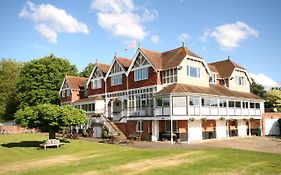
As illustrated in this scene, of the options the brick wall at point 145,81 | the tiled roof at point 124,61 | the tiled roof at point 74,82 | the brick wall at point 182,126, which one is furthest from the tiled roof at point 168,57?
the tiled roof at point 74,82

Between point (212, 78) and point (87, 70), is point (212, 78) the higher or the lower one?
Answer: the lower one

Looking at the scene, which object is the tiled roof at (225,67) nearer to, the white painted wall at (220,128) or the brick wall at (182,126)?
the white painted wall at (220,128)

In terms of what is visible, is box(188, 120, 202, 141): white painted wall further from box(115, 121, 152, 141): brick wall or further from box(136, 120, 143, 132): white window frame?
box(136, 120, 143, 132): white window frame

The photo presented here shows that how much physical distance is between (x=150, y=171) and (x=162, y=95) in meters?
17.0

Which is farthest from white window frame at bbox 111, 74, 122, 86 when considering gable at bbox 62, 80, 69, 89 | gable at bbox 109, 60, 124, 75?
gable at bbox 62, 80, 69, 89

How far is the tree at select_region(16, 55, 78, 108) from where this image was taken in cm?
5400

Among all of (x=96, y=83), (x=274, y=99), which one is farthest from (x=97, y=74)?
(x=274, y=99)

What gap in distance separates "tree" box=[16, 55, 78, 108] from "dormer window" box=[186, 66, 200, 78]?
29.8m

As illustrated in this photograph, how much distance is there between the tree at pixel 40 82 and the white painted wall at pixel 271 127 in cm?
3629

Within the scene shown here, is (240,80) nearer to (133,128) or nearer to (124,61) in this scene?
(124,61)

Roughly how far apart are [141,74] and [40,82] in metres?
25.1

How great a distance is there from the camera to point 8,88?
219ft

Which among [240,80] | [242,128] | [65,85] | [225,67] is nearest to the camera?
[242,128]

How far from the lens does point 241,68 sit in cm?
4466
